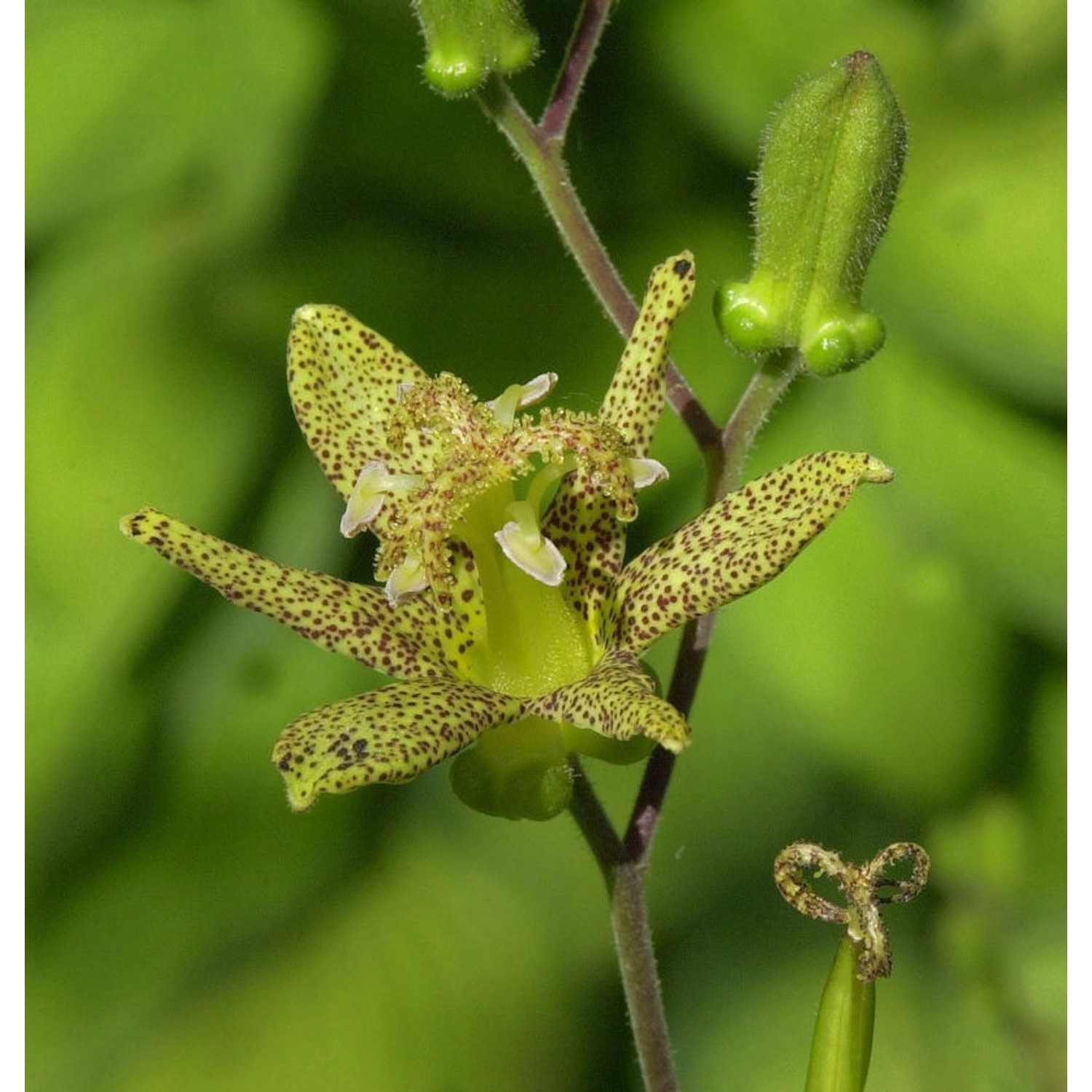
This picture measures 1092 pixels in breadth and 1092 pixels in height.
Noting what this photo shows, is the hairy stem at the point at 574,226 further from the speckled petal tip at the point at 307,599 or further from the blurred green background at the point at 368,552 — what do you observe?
the blurred green background at the point at 368,552

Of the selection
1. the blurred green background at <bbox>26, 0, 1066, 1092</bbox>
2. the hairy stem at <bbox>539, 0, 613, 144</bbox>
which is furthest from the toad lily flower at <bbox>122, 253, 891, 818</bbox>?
the blurred green background at <bbox>26, 0, 1066, 1092</bbox>

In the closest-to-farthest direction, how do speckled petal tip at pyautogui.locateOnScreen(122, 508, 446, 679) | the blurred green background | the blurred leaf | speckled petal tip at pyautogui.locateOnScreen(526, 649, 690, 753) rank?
1. speckled petal tip at pyautogui.locateOnScreen(526, 649, 690, 753)
2. speckled petal tip at pyautogui.locateOnScreen(122, 508, 446, 679)
3. the blurred green background
4. the blurred leaf

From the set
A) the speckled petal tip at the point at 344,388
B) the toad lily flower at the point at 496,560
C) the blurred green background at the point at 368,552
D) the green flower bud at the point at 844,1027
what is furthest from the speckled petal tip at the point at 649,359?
the blurred green background at the point at 368,552

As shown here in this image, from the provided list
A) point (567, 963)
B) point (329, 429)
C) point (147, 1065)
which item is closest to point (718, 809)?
point (567, 963)

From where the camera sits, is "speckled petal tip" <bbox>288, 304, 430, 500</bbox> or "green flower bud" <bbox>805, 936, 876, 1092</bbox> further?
"speckled petal tip" <bbox>288, 304, 430, 500</bbox>

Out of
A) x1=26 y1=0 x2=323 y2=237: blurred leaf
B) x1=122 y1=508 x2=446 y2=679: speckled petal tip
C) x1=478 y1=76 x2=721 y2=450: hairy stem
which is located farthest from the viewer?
x1=26 y1=0 x2=323 y2=237: blurred leaf

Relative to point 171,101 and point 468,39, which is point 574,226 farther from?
point 171,101

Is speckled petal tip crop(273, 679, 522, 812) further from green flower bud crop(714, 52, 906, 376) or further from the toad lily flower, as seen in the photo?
green flower bud crop(714, 52, 906, 376)
